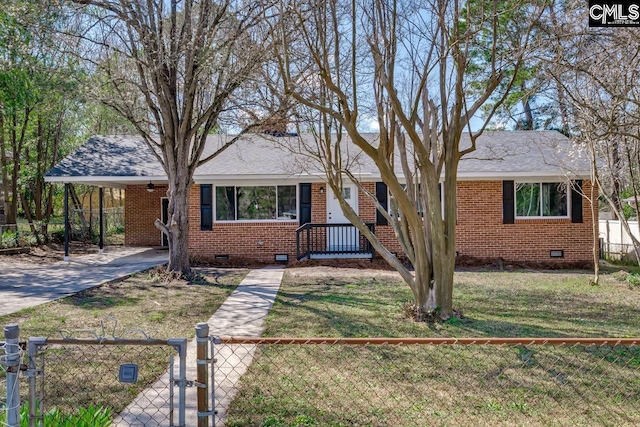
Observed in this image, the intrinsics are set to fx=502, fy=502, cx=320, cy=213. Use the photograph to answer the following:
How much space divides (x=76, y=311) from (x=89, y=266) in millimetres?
6523

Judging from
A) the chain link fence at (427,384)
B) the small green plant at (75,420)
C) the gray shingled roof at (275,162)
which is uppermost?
the gray shingled roof at (275,162)

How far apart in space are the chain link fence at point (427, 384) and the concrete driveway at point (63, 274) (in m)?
5.26

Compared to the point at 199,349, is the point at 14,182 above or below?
above

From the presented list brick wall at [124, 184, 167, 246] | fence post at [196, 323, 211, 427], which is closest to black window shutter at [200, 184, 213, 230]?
brick wall at [124, 184, 167, 246]

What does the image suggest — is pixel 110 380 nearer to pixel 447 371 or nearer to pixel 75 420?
pixel 75 420

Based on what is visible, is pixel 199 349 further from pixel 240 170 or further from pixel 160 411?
pixel 240 170

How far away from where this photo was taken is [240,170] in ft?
49.6

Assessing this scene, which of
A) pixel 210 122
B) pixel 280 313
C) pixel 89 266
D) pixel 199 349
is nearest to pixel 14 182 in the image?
pixel 89 266

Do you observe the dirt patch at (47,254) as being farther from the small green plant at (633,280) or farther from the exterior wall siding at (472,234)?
the small green plant at (633,280)

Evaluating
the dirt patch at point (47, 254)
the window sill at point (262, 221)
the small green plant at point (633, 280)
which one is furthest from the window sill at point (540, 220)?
the dirt patch at point (47, 254)

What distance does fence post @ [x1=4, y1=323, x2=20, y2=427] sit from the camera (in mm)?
2803

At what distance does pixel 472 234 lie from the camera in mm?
15133

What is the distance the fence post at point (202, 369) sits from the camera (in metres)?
2.96

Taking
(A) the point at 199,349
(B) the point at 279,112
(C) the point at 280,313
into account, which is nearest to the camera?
(A) the point at 199,349
